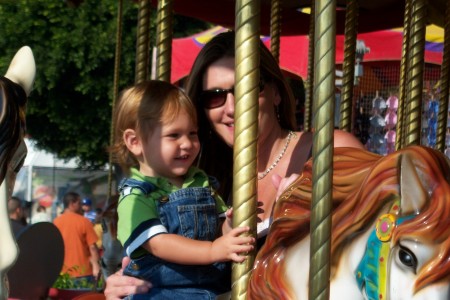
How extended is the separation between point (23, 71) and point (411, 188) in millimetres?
923

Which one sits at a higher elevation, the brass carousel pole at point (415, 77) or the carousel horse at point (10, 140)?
the brass carousel pole at point (415, 77)

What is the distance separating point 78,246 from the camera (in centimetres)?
809

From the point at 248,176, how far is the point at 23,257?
213 centimetres

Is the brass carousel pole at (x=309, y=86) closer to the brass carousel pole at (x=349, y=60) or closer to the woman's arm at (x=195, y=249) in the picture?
the brass carousel pole at (x=349, y=60)

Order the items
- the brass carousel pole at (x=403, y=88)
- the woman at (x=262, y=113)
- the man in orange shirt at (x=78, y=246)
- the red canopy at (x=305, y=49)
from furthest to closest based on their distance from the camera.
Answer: the man in orange shirt at (x=78, y=246) < the red canopy at (x=305, y=49) < the brass carousel pole at (x=403, y=88) < the woman at (x=262, y=113)

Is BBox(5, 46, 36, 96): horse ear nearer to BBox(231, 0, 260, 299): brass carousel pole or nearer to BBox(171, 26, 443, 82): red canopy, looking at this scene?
BBox(231, 0, 260, 299): brass carousel pole

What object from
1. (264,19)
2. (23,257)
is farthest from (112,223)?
(264,19)

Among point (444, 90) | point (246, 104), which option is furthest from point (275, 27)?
point (246, 104)

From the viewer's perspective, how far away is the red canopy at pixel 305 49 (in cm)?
724

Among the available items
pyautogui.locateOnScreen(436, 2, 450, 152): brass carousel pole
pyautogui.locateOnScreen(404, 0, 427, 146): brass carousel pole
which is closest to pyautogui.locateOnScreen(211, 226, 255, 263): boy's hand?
pyautogui.locateOnScreen(404, 0, 427, 146): brass carousel pole

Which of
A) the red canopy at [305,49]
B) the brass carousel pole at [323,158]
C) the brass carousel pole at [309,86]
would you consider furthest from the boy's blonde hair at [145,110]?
the red canopy at [305,49]

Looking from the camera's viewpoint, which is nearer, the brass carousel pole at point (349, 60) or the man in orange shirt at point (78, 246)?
the brass carousel pole at point (349, 60)

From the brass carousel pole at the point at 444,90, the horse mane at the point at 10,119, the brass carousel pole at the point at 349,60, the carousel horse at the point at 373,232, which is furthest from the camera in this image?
the brass carousel pole at the point at 349,60

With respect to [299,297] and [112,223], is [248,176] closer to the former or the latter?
[299,297]
